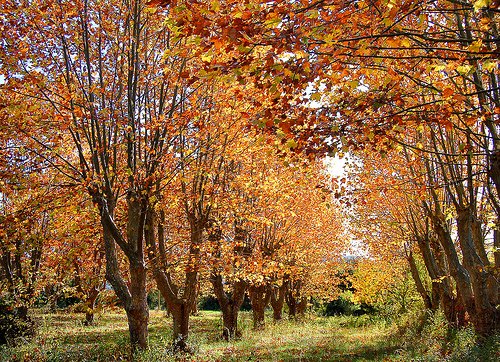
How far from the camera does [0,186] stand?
634 centimetres

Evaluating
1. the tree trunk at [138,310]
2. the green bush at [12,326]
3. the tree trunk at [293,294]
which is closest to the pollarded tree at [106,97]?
the tree trunk at [138,310]

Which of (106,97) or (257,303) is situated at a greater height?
(106,97)

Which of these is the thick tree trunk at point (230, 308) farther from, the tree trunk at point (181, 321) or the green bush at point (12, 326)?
the green bush at point (12, 326)

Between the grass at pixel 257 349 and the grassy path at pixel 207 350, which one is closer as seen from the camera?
the grass at pixel 257 349

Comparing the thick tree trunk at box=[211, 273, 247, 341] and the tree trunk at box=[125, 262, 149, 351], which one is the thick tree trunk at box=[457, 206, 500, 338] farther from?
the thick tree trunk at box=[211, 273, 247, 341]

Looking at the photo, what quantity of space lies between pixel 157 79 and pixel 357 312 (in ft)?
120

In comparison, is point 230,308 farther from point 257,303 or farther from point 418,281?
point 418,281

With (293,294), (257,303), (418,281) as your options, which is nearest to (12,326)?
Answer: (257,303)

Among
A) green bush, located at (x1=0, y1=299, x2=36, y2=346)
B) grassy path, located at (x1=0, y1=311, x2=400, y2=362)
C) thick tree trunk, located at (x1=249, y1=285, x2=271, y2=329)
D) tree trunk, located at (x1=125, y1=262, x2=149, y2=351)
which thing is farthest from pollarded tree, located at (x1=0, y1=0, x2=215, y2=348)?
thick tree trunk, located at (x1=249, y1=285, x2=271, y2=329)

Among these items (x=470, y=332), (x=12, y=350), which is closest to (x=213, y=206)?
(x=12, y=350)

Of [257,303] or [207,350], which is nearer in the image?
[207,350]

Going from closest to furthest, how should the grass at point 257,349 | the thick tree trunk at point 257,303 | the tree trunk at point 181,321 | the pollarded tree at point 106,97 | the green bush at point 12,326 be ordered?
1. the pollarded tree at point 106,97
2. the grass at point 257,349
3. the tree trunk at point 181,321
4. the green bush at point 12,326
5. the thick tree trunk at point 257,303

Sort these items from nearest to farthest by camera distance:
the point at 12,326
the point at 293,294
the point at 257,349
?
the point at 12,326
the point at 257,349
the point at 293,294

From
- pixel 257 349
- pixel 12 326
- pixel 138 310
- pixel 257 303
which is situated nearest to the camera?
pixel 138 310
